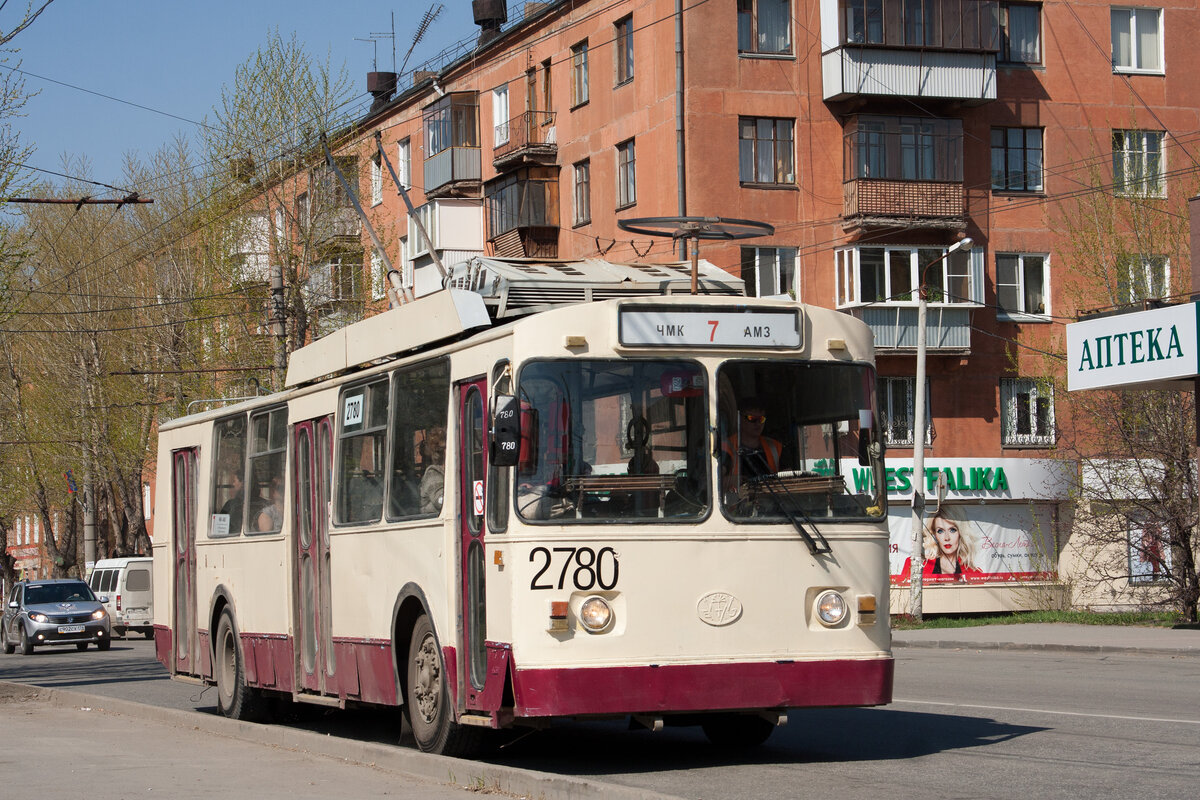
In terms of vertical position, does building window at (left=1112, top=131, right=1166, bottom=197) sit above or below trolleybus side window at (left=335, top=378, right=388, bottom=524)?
above

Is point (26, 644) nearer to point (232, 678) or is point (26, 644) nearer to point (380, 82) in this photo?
point (232, 678)

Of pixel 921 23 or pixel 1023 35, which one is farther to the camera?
pixel 1023 35

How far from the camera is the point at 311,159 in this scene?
41688 mm

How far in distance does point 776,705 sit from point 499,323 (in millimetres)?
3130

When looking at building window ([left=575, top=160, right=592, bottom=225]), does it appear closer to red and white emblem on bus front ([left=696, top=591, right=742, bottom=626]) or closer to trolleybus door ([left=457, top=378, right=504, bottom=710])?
trolleybus door ([left=457, top=378, right=504, bottom=710])

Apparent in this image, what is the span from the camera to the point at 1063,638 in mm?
28000

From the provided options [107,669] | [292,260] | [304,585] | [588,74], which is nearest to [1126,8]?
[588,74]

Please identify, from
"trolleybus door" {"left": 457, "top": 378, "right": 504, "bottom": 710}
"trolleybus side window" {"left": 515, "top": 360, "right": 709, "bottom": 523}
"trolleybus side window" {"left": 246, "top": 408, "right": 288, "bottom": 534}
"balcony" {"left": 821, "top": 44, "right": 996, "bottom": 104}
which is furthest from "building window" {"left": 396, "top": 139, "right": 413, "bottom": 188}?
"trolleybus side window" {"left": 515, "top": 360, "right": 709, "bottom": 523}

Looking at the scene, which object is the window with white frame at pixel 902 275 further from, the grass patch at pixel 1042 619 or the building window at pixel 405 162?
the building window at pixel 405 162

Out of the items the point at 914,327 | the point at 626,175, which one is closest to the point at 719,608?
the point at 914,327

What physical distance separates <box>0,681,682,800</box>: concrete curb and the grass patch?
21148mm

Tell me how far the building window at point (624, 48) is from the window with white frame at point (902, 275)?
6.92m

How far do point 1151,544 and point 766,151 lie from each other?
1312 centimetres

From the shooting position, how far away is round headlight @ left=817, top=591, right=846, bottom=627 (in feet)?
33.2
